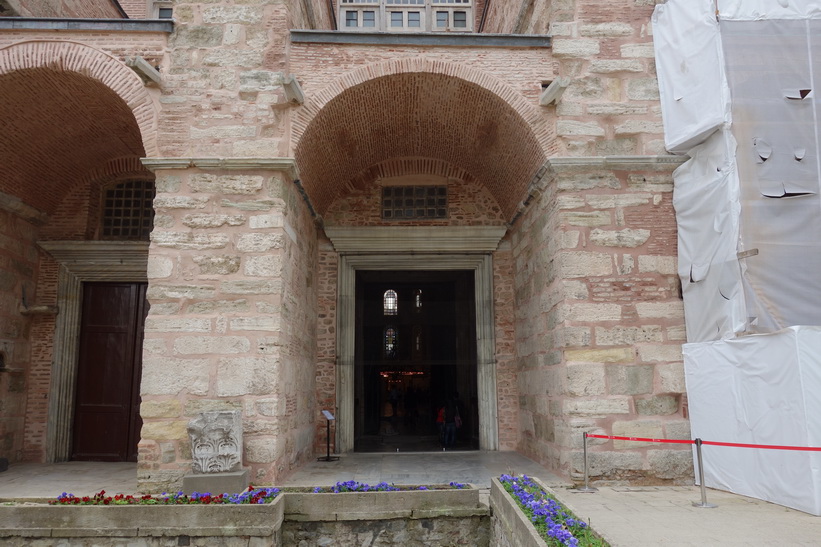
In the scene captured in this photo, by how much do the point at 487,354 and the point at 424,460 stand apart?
6.00ft

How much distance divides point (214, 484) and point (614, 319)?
426 centimetres

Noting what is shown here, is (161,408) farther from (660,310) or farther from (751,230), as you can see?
(751,230)

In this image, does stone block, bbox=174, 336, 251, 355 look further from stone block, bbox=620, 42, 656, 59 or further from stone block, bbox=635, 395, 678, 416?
stone block, bbox=620, 42, 656, 59

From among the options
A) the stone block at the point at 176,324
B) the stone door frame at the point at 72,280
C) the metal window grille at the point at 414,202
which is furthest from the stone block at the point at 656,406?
the stone door frame at the point at 72,280

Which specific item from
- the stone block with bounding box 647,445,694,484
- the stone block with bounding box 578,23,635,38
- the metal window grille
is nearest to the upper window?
the metal window grille

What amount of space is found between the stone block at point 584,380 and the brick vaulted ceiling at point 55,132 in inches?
230

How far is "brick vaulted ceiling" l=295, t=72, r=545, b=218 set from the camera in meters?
6.71

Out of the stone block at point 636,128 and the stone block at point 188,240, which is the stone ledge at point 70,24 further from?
the stone block at point 636,128

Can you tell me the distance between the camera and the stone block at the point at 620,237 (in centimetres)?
622

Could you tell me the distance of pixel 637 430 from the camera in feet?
19.5

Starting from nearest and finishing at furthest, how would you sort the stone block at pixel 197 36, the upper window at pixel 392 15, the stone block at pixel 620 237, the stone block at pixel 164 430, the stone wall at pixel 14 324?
the stone block at pixel 164 430
the stone block at pixel 620 237
the stone block at pixel 197 36
the stone wall at pixel 14 324
the upper window at pixel 392 15

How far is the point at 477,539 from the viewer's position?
537 centimetres

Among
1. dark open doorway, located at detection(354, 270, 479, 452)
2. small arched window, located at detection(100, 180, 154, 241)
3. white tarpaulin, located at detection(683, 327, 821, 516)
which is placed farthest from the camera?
dark open doorway, located at detection(354, 270, 479, 452)

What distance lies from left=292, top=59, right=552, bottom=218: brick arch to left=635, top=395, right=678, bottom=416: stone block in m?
2.81
